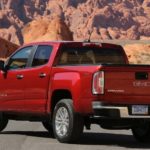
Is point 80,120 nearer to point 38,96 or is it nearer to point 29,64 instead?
point 38,96

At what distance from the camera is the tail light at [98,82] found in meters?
9.89

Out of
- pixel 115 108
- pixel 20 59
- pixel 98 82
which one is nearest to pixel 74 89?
pixel 98 82

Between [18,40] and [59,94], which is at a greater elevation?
[59,94]

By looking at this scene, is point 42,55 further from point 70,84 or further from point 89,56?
point 70,84

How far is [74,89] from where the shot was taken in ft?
33.8

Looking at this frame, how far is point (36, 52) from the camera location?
471 inches

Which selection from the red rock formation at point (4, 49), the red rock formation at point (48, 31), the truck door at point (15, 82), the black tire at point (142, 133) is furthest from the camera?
the red rock formation at point (48, 31)

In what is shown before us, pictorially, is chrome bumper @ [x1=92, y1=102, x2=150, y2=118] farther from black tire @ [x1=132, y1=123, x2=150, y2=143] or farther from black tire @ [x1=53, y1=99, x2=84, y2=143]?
black tire @ [x1=132, y1=123, x2=150, y2=143]

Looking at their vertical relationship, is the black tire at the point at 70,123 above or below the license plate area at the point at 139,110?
below

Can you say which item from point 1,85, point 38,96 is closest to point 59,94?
point 38,96

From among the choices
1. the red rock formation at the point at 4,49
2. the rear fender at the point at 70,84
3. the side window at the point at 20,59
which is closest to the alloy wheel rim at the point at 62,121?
the rear fender at the point at 70,84

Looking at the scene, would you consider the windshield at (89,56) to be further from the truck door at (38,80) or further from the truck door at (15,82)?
the truck door at (15,82)

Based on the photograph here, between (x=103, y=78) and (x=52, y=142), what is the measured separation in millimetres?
1893

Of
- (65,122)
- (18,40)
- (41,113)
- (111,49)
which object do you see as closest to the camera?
(65,122)
